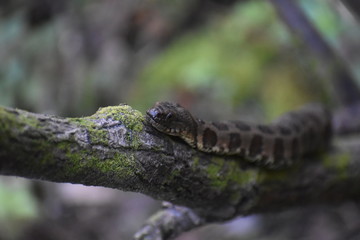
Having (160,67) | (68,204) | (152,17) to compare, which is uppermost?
(152,17)

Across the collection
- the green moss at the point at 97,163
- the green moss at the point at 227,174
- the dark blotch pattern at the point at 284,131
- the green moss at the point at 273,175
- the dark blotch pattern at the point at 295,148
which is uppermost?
the dark blotch pattern at the point at 284,131

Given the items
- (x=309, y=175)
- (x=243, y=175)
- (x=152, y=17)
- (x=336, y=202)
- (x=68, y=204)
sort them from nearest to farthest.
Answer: (x=243, y=175) → (x=309, y=175) → (x=336, y=202) → (x=68, y=204) → (x=152, y=17)

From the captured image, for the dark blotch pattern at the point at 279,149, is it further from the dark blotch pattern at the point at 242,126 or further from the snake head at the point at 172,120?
the snake head at the point at 172,120

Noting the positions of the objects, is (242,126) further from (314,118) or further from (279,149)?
(314,118)

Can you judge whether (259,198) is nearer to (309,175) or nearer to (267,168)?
(267,168)

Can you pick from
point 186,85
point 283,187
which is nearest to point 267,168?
point 283,187

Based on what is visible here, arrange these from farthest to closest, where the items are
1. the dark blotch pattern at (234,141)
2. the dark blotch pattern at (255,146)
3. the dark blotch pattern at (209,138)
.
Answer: the dark blotch pattern at (255,146), the dark blotch pattern at (234,141), the dark blotch pattern at (209,138)

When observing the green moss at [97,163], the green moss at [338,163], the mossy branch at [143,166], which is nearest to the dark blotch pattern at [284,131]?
the mossy branch at [143,166]
